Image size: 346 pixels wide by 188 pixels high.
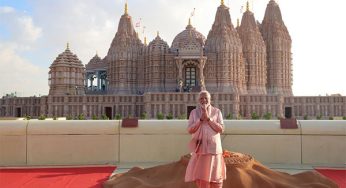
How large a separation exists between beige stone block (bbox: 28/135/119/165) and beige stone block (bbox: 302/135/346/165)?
18.2 ft

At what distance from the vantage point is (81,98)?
5134 cm

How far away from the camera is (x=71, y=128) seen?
10070 millimetres

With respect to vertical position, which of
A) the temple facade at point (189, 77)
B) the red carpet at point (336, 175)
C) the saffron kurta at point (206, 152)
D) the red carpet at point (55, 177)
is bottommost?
the red carpet at point (55, 177)

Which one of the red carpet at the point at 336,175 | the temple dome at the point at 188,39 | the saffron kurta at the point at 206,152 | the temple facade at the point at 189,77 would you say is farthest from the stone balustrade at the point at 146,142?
the temple dome at the point at 188,39

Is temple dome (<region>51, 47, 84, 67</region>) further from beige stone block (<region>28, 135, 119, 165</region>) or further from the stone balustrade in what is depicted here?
beige stone block (<region>28, 135, 119, 165</region>)

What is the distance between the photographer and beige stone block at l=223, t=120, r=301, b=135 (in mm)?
9945

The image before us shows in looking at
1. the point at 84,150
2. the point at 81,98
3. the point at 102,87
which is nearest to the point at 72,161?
the point at 84,150

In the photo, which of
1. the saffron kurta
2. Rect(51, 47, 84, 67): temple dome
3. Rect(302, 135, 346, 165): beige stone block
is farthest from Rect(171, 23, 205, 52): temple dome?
A: the saffron kurta

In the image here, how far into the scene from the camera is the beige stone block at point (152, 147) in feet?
32.7

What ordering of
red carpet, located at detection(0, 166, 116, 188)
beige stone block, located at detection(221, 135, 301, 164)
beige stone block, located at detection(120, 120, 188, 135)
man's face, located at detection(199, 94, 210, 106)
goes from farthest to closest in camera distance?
1. beige stone block, located at detection(120, 120, 188, 135)
2. beige stone block, located at detection(221, 135, 301, 164)
3. red carpet, located at detection(0, 166, 116, 188)
4. man's face, located at detection(199, 94, 210, 106)

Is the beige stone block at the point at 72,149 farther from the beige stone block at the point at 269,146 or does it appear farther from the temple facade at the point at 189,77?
the temple facade at the point at 189,77

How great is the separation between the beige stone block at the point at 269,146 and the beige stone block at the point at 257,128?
0.38ft

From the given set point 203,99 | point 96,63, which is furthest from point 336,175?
point 96,63

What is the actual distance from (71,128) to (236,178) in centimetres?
551
